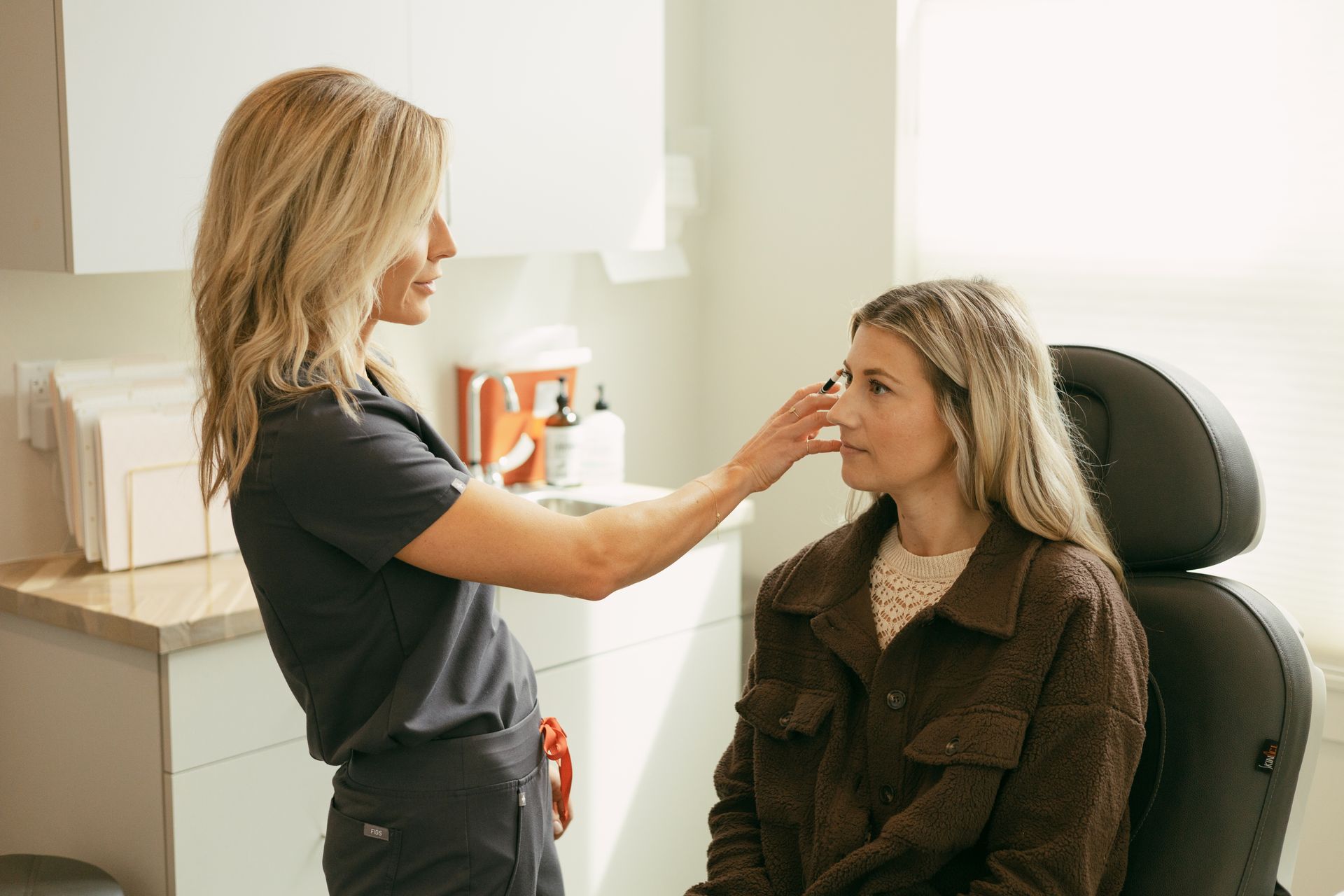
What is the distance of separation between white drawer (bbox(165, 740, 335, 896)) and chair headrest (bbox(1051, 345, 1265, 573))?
125 cm

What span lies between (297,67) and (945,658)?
1481 mm

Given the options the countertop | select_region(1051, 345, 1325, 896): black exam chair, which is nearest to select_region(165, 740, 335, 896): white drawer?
the countertop

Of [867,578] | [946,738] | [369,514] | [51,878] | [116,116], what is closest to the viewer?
[369,514]

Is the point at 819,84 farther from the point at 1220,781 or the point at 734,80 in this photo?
the point at 1220,781

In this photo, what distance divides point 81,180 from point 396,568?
0.97m

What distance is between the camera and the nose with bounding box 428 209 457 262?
151 cm

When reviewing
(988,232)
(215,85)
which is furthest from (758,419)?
(215,85)

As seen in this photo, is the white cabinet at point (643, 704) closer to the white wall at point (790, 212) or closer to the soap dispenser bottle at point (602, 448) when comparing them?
the soap dispenser bottle at point (602, 448)

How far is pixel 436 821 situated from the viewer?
1.49 m

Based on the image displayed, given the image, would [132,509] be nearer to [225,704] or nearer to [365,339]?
[225,704]

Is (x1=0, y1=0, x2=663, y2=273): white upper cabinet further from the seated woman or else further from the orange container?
the seated woman

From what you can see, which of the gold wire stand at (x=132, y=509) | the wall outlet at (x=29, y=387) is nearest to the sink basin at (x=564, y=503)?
the gold wire stand at (x=132, y=509)

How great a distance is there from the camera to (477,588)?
1.52 m

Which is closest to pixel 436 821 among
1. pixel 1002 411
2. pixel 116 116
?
pixel 1002 411
